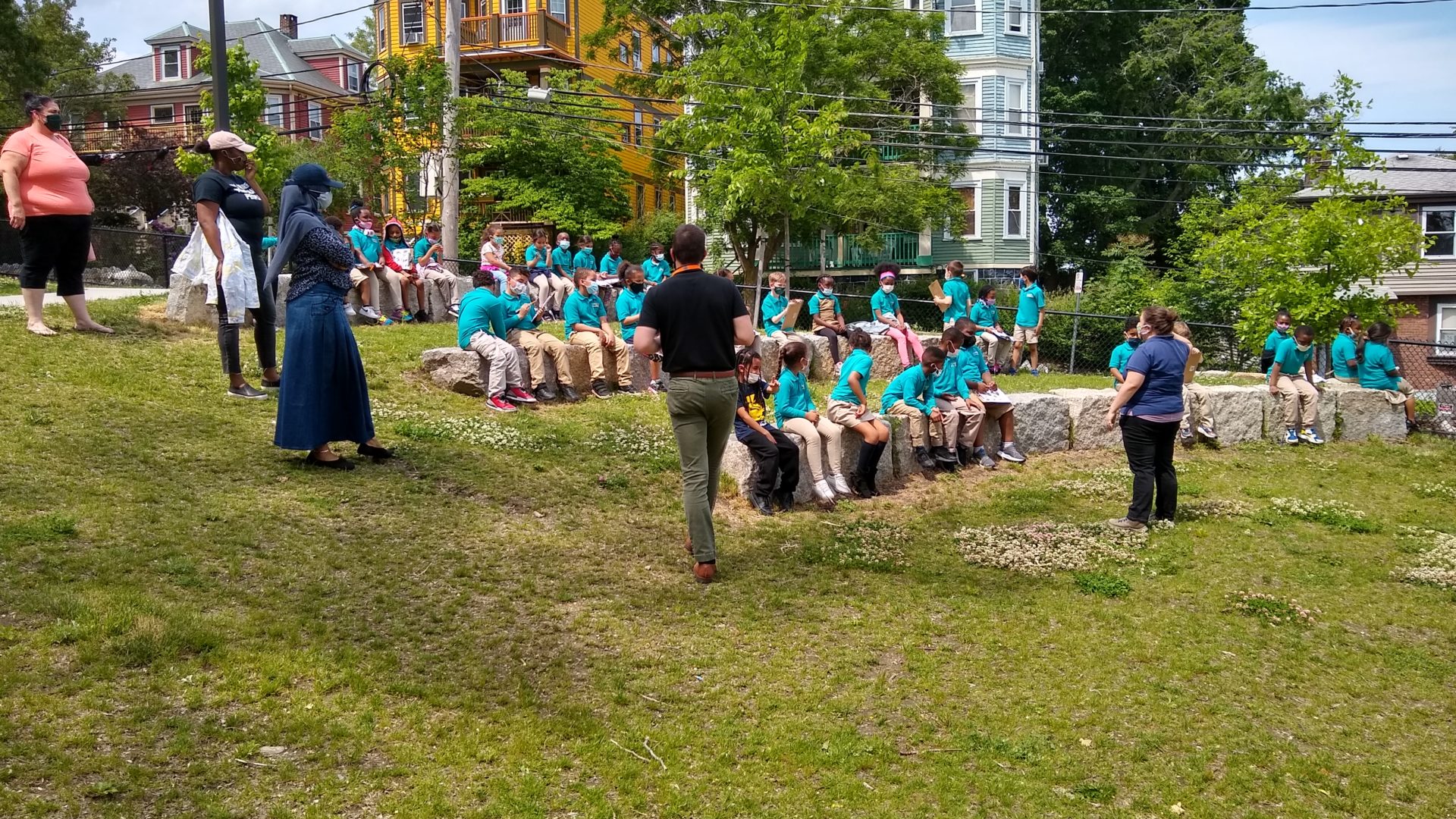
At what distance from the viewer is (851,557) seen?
7926 millimetres

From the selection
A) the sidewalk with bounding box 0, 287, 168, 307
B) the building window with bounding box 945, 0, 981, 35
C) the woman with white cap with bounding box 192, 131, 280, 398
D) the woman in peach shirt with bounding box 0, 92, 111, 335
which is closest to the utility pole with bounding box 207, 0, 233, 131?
the woman in peach shirt with bounding box 0, 92, 111, 335

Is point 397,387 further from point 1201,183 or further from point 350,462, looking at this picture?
point 1201,183

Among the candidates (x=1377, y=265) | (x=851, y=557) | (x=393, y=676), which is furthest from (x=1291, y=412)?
(x=393, y=676)

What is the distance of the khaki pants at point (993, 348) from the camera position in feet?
55.5

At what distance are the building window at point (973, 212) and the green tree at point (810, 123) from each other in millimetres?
2209

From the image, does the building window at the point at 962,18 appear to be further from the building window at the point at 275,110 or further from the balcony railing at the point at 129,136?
the building window at the point at 275,110

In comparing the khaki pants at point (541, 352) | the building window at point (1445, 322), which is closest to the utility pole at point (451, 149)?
the khaki pants at point (541, 352)

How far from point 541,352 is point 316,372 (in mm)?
4209

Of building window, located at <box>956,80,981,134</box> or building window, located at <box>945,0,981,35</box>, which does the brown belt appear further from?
building window, located at <box>945,0,981,35</box>

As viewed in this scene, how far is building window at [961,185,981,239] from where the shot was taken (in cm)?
3609

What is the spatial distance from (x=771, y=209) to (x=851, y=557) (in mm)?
16487

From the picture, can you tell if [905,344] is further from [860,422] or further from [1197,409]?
[860,422]

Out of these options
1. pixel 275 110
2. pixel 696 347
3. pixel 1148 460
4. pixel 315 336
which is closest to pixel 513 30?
pixel 275 110

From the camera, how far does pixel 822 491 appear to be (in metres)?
9.59
